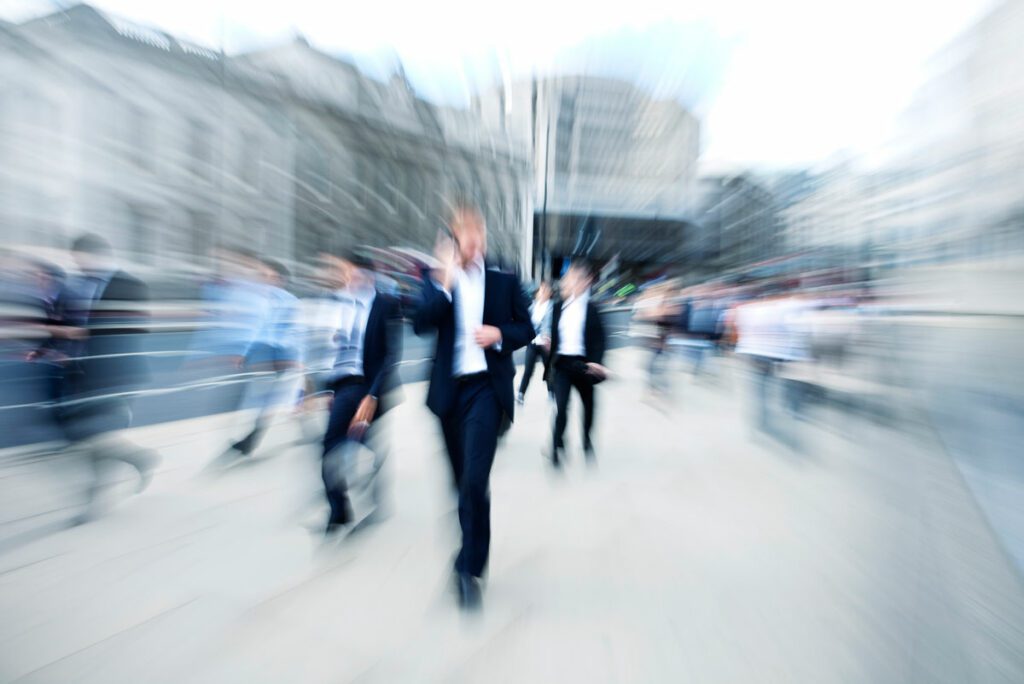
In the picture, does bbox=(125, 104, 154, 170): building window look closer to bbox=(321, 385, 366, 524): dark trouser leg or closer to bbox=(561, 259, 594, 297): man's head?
bbox=(561, 259, 594, 297): man's head

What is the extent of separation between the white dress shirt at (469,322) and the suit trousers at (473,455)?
7cm

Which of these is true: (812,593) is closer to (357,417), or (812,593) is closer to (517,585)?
(517,585)

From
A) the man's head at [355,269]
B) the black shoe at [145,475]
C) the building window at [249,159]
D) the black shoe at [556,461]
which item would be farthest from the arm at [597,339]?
the building window at [249,159]

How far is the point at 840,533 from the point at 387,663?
2761 millimetres

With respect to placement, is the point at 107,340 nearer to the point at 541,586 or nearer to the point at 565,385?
the point at 541,586

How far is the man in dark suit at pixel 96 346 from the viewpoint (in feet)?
12.4

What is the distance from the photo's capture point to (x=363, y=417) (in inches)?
132

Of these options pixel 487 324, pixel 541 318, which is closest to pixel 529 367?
pixel 541 318

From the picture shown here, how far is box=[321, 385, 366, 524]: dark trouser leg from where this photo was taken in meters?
3.60

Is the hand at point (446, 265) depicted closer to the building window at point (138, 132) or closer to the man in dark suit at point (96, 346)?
the man in dark suit at point (96, 346)

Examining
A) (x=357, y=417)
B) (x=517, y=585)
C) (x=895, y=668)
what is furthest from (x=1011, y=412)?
(x=357, y=417)

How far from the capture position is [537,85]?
26656 millimetres

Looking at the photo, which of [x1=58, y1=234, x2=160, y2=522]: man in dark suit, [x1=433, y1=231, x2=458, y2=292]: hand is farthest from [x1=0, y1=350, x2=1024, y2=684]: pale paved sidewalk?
[x1=433, y1=231, x2=458, y2=292]: hand

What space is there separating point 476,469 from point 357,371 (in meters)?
1.13
